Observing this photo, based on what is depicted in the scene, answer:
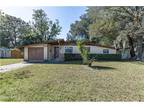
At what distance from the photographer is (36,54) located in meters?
14.0

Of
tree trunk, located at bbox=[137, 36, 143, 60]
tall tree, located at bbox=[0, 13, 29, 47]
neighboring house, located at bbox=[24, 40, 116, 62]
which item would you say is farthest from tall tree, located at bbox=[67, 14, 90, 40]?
tree trunk, located at bbox=[137, 36, 143, 60]

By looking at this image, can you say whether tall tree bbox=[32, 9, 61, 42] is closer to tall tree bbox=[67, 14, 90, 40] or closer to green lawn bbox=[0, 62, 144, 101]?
tall tree bbox=[67, 14, 90, 40]

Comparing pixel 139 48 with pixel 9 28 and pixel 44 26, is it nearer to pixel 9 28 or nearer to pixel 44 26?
pixel 44 26

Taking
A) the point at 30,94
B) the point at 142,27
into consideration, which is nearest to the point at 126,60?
the point at 142,27

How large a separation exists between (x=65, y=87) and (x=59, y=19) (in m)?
2.61

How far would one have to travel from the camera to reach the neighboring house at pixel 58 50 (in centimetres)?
1009

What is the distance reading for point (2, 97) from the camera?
232 inches

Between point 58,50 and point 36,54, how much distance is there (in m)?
2.85

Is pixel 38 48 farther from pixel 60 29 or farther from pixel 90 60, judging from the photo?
pixel 60 29

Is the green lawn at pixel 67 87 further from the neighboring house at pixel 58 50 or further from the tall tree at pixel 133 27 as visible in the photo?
the tall tree at pixel 133 27

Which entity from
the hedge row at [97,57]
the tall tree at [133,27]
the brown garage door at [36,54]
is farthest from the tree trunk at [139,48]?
the brown garage door at [36,54]

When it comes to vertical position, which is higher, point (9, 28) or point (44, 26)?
point (44, 26)

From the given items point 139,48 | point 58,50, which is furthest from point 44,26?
point 139,48

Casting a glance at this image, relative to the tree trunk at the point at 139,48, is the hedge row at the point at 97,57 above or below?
below
